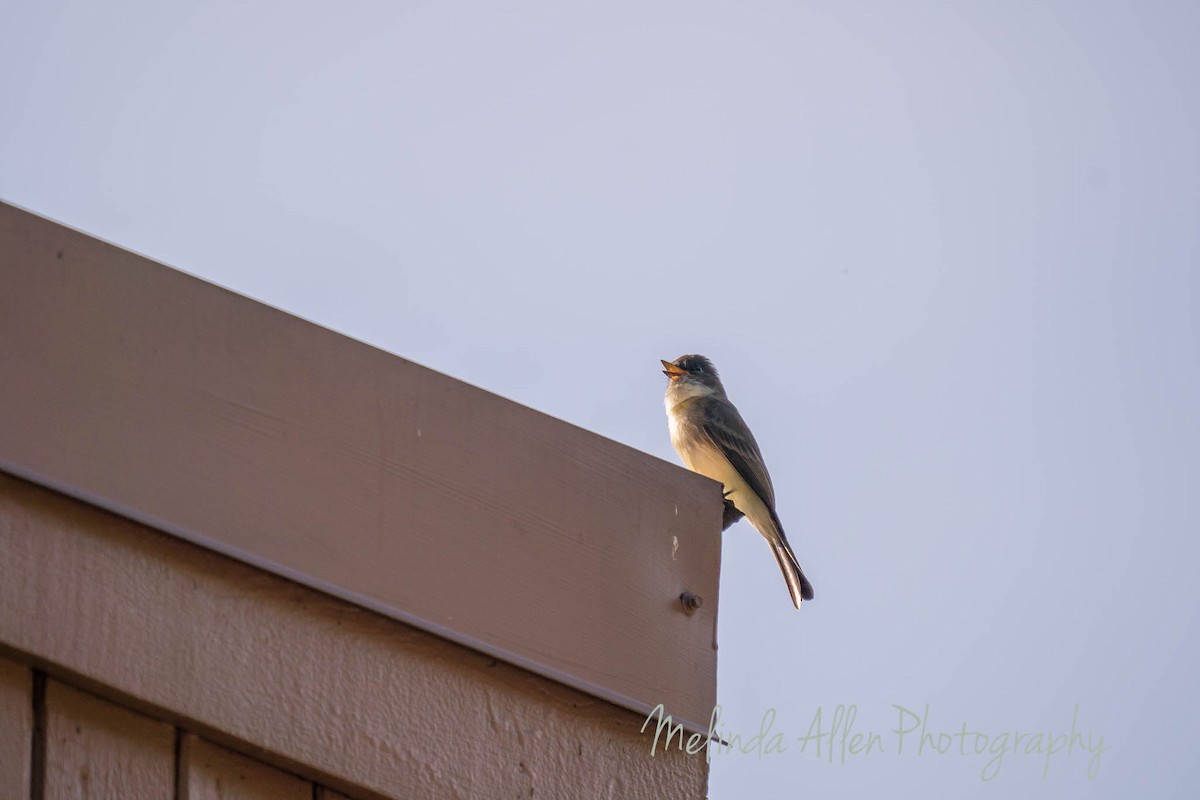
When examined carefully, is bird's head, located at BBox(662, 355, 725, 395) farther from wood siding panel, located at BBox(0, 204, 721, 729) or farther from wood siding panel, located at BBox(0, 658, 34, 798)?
wood siding panel, located at BBox(0, 658, 34, 798)

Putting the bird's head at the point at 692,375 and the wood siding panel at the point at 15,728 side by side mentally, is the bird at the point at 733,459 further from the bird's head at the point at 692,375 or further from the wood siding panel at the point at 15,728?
the wood siding panel at the point at 15,728

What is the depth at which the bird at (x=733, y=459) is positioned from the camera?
6.32m

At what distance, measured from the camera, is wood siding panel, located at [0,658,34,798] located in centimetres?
175

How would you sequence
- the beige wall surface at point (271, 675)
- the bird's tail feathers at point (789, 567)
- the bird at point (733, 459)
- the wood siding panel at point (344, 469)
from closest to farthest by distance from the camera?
the beige wall surface at point (271, 675) < the wood siding panel at point (344, 469) < the bird's tail feathers at point (789, 567) < the bird at point (733, 459)

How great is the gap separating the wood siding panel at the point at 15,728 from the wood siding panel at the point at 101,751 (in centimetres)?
3

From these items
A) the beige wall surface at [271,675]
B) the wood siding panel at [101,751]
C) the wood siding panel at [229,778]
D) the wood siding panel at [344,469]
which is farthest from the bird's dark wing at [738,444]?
the wood siding panel at [101,751]

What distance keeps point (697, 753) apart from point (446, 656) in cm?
47

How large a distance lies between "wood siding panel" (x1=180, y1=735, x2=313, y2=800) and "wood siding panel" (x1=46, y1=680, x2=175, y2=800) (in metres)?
0.03

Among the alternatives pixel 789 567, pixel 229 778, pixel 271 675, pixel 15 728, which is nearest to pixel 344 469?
pixel 271 675

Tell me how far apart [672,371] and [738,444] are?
2.65ft

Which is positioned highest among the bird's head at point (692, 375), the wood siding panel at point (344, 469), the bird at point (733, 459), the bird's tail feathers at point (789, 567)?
the bird's head at point (692, 375)

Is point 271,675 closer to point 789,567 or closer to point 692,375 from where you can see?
point 789,567

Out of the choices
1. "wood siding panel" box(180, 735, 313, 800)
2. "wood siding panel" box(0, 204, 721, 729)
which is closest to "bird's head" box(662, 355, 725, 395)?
"wood siding panel" box(0, 204, 721, 729)

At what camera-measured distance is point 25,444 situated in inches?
74.6
